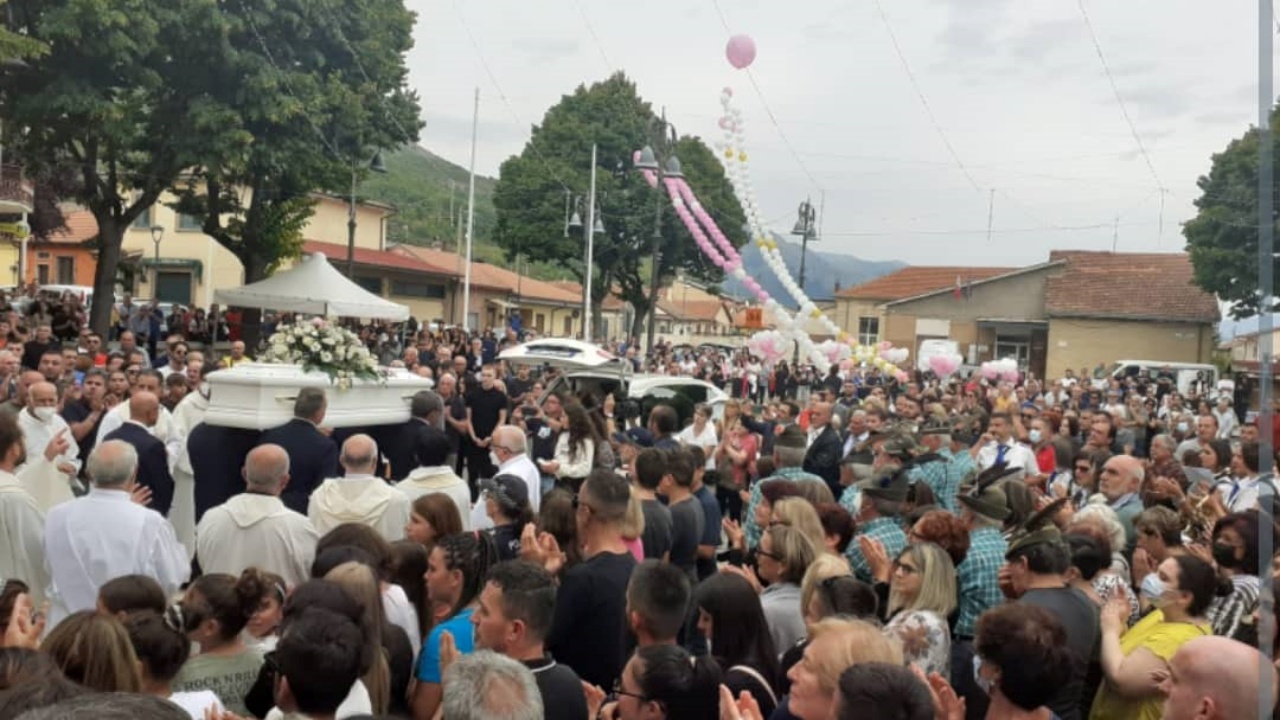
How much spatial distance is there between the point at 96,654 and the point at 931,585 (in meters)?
2.95

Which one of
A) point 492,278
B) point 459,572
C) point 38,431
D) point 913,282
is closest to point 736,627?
point 459,572

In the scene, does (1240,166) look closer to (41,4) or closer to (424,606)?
(41,4)

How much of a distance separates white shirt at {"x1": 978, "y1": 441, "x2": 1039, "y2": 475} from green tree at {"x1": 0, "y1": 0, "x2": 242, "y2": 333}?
15.7 metres

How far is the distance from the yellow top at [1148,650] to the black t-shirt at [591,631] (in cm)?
181

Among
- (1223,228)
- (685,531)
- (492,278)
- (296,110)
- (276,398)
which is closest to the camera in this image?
(685,531)

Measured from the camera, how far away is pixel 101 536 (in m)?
4.95

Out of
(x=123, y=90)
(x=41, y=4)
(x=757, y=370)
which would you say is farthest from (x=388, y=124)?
(x=757, y=370)

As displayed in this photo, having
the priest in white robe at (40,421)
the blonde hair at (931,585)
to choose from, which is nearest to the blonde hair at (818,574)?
the blonde hair at (931,585)

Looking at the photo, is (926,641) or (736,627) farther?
(926,641)

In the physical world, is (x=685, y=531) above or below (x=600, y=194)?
below

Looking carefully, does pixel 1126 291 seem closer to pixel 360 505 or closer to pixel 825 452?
pixel 825 452

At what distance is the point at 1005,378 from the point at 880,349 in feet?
16.6

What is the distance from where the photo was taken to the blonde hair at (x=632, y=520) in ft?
16.0

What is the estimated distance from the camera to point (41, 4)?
19.0 metres
